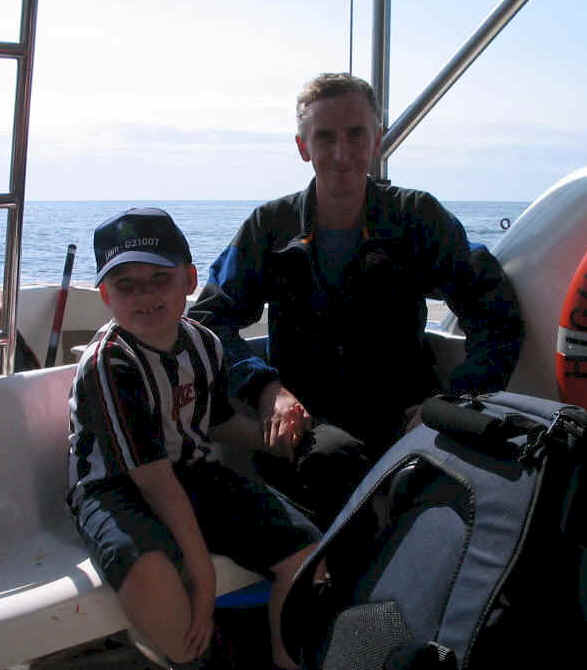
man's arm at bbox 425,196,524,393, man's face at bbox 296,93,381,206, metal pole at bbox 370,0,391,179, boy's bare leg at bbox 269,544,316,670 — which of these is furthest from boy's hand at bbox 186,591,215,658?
metal pole at bbox 370,0,391,179

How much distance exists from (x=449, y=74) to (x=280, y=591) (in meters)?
1.39

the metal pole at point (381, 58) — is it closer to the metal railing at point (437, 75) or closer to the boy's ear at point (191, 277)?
the metal railing at point (437, 75)

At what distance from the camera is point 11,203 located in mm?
1743

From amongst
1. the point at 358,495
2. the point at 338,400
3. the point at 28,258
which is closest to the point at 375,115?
the point at 338,400

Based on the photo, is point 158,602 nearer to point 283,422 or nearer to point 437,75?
point 283,422

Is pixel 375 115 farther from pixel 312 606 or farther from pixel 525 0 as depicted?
pixel 312 606

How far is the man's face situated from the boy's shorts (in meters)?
0.69

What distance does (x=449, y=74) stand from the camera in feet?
7.27

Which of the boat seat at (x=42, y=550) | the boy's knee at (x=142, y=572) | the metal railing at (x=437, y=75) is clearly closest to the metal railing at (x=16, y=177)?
the boat seat at (x=42, y=550)

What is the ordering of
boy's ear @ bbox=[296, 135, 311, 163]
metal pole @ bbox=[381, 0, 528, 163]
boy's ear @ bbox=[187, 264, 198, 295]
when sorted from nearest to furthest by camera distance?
boy's ear @ bbox=[187, 264, 198, 295] → boy's ear @ bbox=[296, 135, 311, 163] → metal pole @ bbox=[381, 0, 528, 163]

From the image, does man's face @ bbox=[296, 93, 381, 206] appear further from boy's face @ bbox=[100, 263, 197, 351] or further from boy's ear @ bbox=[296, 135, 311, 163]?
boy's face @ bbox=[100, 263, 197, 351]

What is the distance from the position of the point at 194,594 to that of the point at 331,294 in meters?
0.75

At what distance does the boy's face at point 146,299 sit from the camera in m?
1.61

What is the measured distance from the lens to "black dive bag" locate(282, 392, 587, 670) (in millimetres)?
1025
